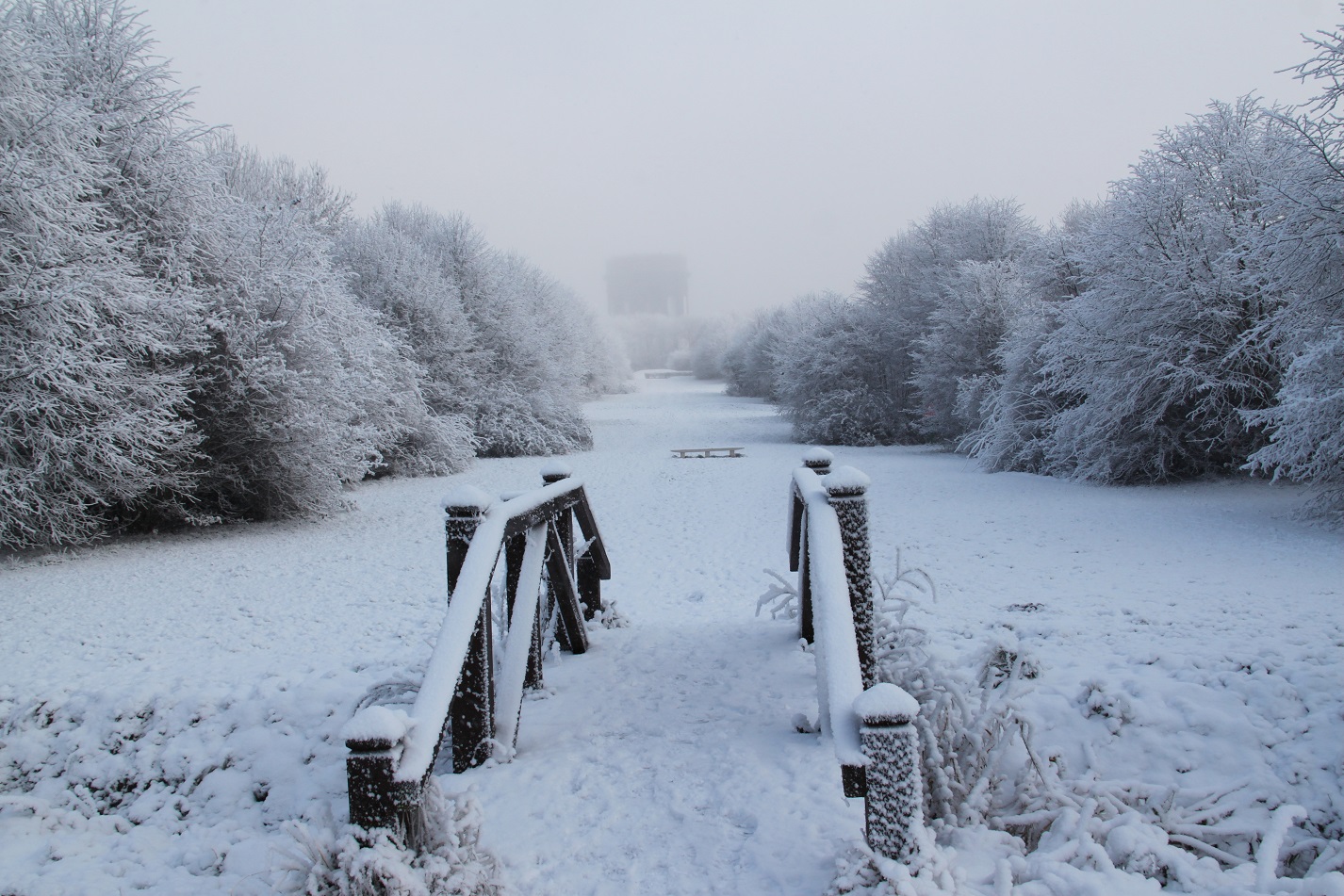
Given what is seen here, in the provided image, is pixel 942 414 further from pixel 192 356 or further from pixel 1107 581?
pixel 192 356

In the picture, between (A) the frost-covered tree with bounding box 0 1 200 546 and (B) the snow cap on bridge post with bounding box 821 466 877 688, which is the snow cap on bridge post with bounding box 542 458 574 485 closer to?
(B) the snow cap on bridge post with bounding box 821 466 877 688

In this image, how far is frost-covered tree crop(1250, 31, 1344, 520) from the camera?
7.56m

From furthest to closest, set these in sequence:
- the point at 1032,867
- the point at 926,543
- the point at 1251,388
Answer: the point at 1251,388 < the point at 926,543 < the point at 1032,867

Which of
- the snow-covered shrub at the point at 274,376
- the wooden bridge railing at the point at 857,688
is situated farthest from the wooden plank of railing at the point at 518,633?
the snow-covered shrub at the point at 274,376

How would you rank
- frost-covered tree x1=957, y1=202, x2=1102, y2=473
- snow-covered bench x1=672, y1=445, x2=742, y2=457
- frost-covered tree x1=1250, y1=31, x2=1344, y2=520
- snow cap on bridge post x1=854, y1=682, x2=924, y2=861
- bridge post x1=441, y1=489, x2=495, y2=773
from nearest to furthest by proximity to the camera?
snow cap on bridge post x1=854, y1=682, x2=924, y2=861
bridge post x1=441, y1=489, x2=495, y2=773
frost-covered tree x1=1250, y1=31, x2=1344, y2=520
frost-covered tree x1=957, y1=202, x2=1102, y2=473
snow-covered bench x1=672, y1=445, x2=742, y2=457

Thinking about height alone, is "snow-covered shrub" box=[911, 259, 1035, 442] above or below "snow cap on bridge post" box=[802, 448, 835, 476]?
above

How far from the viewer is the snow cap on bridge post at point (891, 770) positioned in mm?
2041

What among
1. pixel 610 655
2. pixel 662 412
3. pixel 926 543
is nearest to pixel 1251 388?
pixel 926 543

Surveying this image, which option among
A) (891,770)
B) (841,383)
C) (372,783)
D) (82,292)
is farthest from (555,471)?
(841,383)

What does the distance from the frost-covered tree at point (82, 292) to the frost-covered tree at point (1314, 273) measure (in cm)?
1211

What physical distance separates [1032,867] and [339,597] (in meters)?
6.31

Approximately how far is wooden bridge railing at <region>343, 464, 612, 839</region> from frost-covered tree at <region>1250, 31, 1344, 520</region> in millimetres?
7899

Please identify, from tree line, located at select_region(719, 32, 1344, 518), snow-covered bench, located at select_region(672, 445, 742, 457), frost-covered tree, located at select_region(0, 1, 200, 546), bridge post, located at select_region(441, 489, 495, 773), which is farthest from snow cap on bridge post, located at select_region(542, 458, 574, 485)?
snow-covered bench, located at select_region(672, 445, 742, 457)

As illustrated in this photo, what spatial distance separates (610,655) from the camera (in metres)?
4.56
